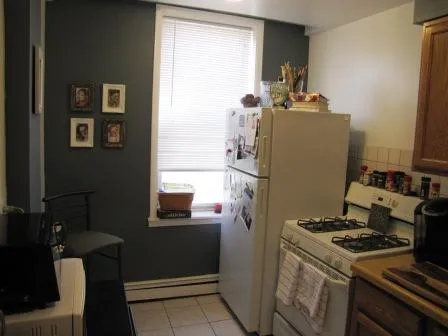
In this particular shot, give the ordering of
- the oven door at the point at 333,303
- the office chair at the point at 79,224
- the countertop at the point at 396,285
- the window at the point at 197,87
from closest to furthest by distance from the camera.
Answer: the countertop at the point at 396,285 → the oven door at the point at 333,303 → the office chair at the point at 79,224 → the window at the point at 197,87

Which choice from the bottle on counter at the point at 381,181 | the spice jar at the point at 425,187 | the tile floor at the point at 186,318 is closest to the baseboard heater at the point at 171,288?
the tile floor at the point at 186,318

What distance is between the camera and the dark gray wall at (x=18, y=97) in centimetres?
176

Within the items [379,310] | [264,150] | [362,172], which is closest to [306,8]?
[264,150]

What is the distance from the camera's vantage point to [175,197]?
3.02 metres

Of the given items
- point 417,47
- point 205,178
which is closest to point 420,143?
point 417,47

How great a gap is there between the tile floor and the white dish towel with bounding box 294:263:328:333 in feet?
2.21

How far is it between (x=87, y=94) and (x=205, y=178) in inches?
44.3

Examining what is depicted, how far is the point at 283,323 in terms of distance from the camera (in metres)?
2.43

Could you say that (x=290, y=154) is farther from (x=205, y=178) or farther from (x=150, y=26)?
(x=150, y=26)

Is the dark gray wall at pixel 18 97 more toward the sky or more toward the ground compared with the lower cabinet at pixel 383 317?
more toward the sky

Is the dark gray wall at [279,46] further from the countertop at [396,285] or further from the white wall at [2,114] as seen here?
the white wall at [2,114]

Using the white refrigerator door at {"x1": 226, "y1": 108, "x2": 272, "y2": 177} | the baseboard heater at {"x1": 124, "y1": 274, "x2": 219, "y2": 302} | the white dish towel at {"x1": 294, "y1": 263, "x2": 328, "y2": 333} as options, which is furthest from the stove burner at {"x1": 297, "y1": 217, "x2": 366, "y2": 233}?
the baseboard heater at {"x1": 124, "y1": 274, "x2": 219, "y2": 302}

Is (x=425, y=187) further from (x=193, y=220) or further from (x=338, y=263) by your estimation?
(x=193, y=220)

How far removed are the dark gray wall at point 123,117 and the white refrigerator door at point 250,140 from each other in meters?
0.66
